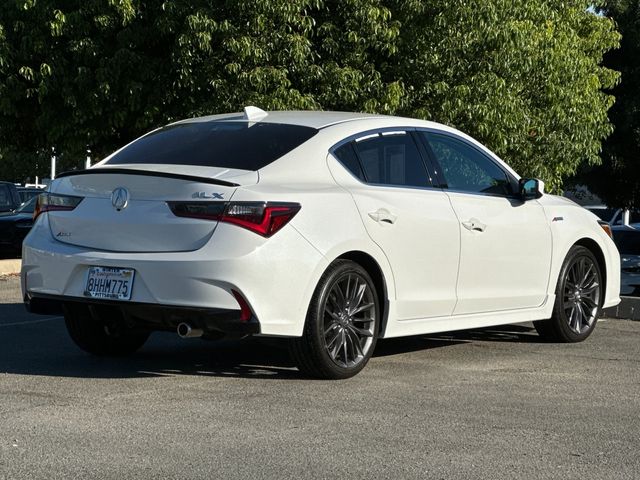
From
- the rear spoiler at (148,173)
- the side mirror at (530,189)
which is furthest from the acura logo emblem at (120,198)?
the side mirror at (530,189)

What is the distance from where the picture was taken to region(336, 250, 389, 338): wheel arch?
24.2ft

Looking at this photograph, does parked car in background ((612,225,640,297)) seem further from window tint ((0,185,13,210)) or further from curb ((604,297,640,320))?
window tint ((0,185,13,210))

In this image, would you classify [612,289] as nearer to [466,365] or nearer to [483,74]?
[466,365]

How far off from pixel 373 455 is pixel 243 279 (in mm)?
1713

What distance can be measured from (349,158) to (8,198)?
716 inches

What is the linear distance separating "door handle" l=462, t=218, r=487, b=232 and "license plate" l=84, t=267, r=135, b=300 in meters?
2.41

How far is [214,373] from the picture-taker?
748 cm

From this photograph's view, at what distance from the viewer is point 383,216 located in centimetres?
743

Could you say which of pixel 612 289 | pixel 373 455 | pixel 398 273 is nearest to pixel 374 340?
pixel 398 273

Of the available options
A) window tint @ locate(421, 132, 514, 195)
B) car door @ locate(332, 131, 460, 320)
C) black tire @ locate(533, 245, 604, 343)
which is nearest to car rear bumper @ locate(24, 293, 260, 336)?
car door @ locate(332, 131, 460, 320)

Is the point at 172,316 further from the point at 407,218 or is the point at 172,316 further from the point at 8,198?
the point at 8,198

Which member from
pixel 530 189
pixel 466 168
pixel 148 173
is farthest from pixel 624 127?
pixel 148 173

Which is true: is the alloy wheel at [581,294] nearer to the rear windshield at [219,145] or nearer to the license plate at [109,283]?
the rear windshield at [219,145]

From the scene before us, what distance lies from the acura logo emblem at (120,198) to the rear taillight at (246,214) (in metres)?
0.41
